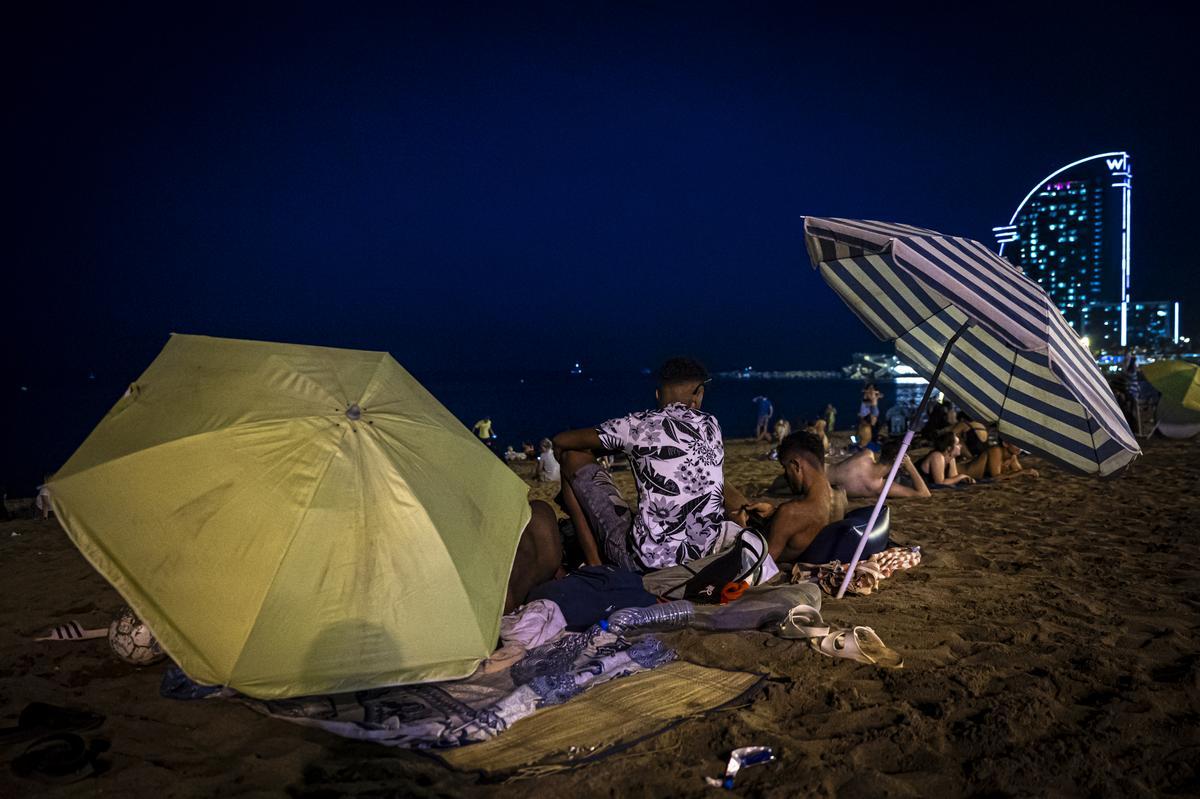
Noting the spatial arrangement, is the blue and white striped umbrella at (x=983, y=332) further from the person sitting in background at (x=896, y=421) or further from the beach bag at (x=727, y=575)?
the person sitting in background at (x=896, y=421)

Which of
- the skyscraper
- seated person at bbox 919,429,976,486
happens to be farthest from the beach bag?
the skyscraper

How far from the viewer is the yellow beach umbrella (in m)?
13.5

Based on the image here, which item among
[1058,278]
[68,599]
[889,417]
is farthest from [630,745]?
[1058,278]

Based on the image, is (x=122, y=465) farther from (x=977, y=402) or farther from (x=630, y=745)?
(x=977, y=402)

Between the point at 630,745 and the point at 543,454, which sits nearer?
the point at 630,745

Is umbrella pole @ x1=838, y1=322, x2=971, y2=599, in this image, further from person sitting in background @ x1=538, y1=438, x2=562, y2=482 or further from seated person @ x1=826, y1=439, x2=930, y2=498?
person sitting in background @ x1=538, y1=438, x2=562, y2=482

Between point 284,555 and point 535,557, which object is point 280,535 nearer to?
point 284,555

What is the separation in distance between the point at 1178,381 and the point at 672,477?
1478cm

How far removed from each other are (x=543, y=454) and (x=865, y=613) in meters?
8.39

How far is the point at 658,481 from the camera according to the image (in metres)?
4.30

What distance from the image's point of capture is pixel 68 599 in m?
4.98

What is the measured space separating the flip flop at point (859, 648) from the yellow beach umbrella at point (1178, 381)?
14156 mm

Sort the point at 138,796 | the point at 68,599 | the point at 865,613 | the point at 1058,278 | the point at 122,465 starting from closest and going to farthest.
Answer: the point at 138,796 < the point at 122,465 < the point at 865,613 < the point at 68,599 < the point at 1058,278

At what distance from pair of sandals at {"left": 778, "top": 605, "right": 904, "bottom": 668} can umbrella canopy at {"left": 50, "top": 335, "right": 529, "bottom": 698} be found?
72.1 inches
